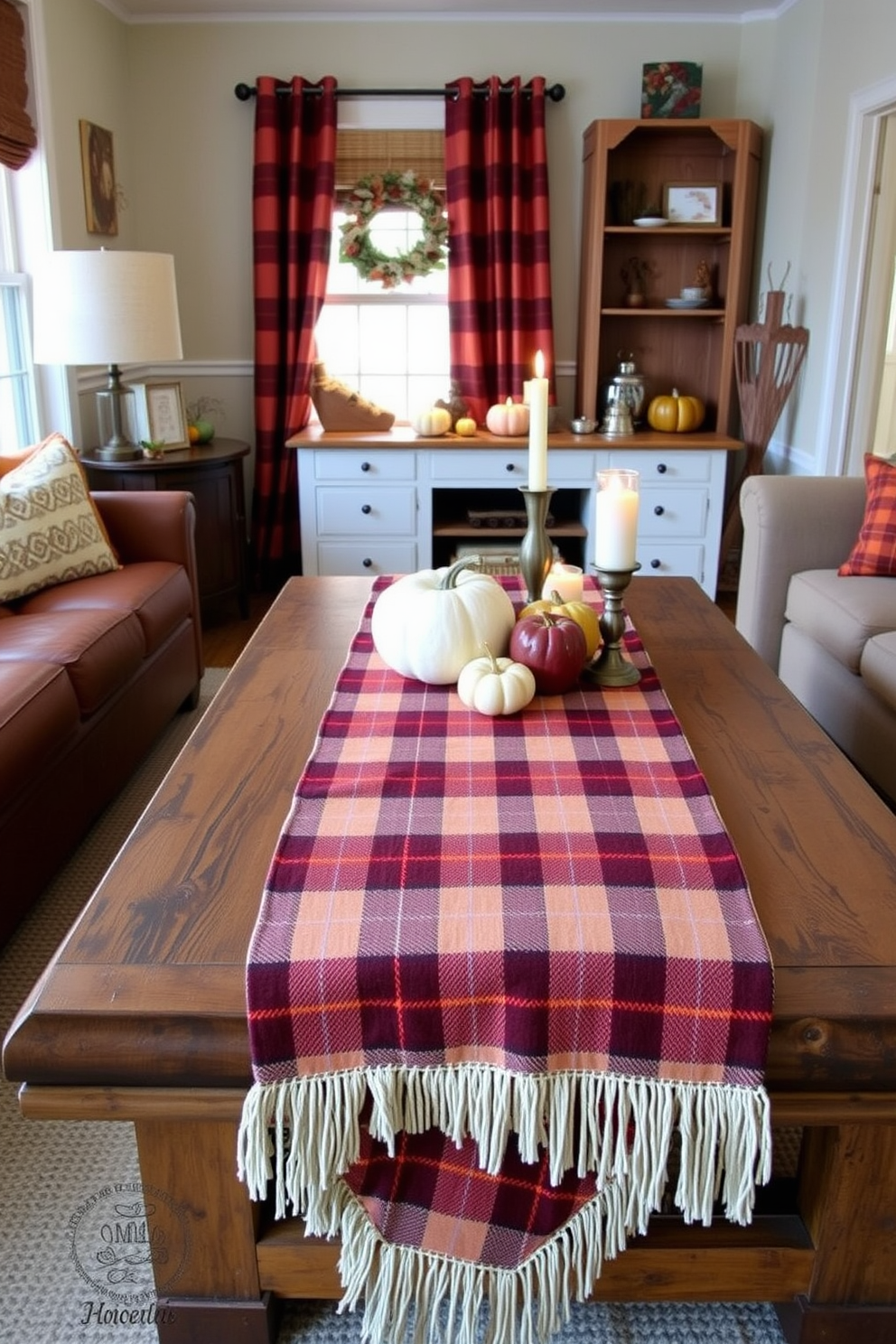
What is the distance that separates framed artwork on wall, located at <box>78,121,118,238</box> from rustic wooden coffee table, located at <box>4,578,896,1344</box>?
3037mm

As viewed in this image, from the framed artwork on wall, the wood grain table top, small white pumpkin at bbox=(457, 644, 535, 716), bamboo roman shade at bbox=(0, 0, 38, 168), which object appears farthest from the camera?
the framed artwork on wall

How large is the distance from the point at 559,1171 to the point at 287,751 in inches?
27.9

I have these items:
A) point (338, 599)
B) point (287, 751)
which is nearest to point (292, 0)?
point (338, 599)

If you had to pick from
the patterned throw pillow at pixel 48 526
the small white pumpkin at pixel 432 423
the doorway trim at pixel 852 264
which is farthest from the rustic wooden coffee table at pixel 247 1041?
the small white pumpkin at pixel 432 423

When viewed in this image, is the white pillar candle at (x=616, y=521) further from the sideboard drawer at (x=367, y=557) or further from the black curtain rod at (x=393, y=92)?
the black curtain rod at (x=393, y=92)

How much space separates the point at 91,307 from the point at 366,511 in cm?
131

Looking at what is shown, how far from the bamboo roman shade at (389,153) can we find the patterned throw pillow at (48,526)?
2.02 meters

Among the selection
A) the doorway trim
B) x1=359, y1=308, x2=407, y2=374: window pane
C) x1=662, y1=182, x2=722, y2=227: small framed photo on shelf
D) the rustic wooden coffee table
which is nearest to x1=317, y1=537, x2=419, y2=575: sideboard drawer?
x1=359, y1=308, x2=407, y2=374: window pane

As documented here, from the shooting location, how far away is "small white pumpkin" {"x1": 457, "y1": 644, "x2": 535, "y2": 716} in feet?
5.23

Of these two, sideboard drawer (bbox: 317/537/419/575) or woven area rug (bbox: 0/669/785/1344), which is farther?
sideboard drawer (bbox: 317/537/419/575)

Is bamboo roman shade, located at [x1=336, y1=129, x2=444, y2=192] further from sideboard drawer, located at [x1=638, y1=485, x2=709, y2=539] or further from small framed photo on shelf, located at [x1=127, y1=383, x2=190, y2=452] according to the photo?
sideboard drawer, located at [x1=638, y1=485, x2=709, y2=539]

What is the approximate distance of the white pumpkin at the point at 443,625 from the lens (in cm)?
167

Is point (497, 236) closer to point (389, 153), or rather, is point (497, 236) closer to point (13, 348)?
point (389, 153)

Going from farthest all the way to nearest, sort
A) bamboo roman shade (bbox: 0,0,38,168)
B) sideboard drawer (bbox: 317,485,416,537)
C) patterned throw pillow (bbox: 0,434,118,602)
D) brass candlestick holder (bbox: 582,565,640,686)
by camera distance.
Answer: sideboard drawer (bbox: 317,485,416,537), bamboo roman shade (bbox: 0,0,38,168), patterned throw pillow (bbox: 0,434,118,602), brass candlestick holder (bbox: 582,565,640,686)
